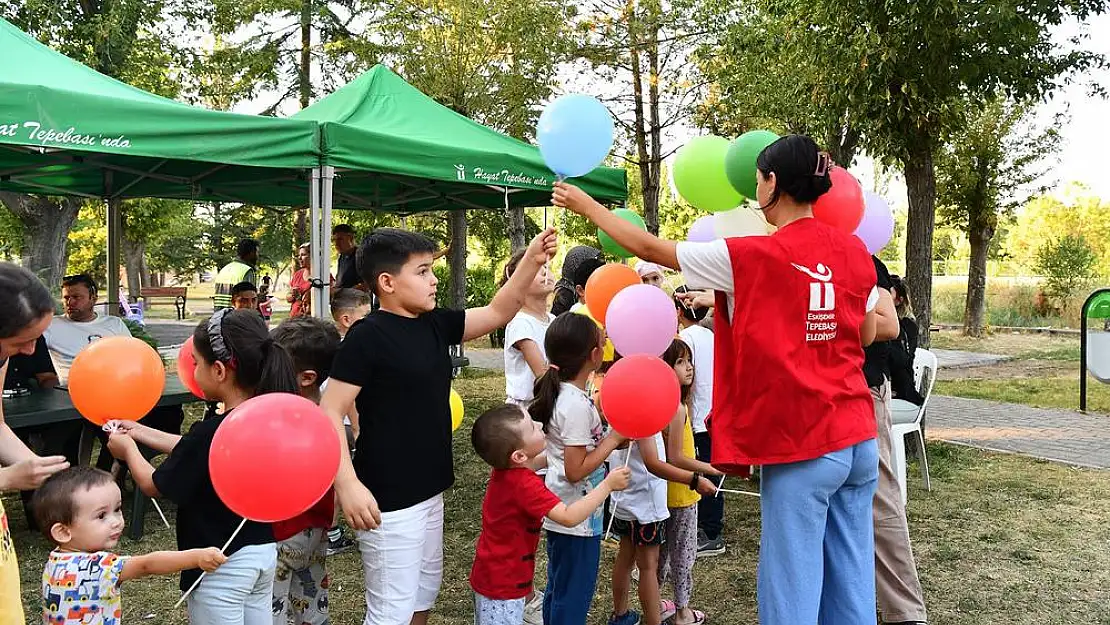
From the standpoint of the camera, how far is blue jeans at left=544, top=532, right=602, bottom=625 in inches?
117

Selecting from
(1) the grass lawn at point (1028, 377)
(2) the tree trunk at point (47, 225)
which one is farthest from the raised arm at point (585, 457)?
(2) the tree trunk at point (47, 225)

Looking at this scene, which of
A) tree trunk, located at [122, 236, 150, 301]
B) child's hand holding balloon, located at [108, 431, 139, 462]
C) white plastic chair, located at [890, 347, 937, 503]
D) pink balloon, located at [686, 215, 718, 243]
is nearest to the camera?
child's hand holding balloon, located at [108, 431, 139, 462]

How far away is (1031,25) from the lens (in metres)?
6.91

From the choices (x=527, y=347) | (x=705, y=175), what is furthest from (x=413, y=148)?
(x=705, y=175)

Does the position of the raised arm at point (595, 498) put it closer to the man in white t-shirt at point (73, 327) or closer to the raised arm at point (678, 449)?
the raised arm at point (678, 449)

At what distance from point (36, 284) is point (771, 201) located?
6.38ft

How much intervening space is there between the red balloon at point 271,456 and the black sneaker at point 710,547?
9.44ft

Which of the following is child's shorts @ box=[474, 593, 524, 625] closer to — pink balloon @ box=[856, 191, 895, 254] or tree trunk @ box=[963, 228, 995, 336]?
pink balloon @ box=[856, 191, 895, 254]

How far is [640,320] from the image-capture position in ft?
10.8

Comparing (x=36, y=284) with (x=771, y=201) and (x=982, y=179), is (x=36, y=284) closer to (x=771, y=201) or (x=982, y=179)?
(x=771, y=201)

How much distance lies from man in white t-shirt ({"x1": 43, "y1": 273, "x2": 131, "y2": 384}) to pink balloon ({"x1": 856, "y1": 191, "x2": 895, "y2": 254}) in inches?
190

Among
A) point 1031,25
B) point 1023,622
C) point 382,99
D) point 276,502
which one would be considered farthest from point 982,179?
point 276,502

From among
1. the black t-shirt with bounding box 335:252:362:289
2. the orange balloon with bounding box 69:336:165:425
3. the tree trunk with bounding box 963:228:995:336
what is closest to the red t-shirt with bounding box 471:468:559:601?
the orange balloon with bounding box 69:336:165:425

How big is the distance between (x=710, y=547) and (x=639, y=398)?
209cm
